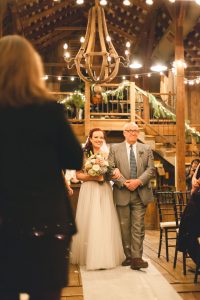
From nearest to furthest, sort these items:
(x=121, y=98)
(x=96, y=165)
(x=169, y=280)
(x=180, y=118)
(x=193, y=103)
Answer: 1. (x=169, y=280)
2. (x=96, y=165)
3. (x=180, y=118)
4. (x=121, y=98)
5. (x=193, y=103)

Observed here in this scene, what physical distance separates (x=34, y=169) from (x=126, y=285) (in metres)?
2.91

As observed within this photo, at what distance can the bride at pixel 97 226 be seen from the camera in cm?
486

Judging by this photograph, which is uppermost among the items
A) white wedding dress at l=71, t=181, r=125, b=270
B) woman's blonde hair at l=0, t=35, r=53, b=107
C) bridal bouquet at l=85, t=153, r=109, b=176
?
woman's blonde hair at l=0, t=35, r=53, b=107

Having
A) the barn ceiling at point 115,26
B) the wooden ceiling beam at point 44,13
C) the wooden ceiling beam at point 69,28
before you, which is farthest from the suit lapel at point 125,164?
the wooden ceiling beam at point 69,28

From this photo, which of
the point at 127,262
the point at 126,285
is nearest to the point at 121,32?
the point at 127,262

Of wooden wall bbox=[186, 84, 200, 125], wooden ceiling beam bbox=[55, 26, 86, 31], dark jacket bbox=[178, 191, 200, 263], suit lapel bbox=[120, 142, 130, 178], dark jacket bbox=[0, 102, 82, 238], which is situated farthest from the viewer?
wooden ceiling beam bbox=[55, 26, 86, 31]

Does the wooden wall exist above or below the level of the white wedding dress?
above

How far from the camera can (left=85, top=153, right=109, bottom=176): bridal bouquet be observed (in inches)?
196

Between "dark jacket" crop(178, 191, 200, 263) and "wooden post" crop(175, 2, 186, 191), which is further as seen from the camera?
"wooden post" crop(175, 2, 186, 191)

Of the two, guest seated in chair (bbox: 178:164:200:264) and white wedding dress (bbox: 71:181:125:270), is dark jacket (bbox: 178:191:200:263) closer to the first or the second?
guest seated in chair (bbox: 178:164:200:264)

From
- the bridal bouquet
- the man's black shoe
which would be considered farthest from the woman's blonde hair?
the man's black shoe

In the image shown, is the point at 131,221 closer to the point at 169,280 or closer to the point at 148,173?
the point at 148,173

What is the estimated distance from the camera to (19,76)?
1563 millimetres

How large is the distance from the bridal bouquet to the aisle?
1060 millimetres
